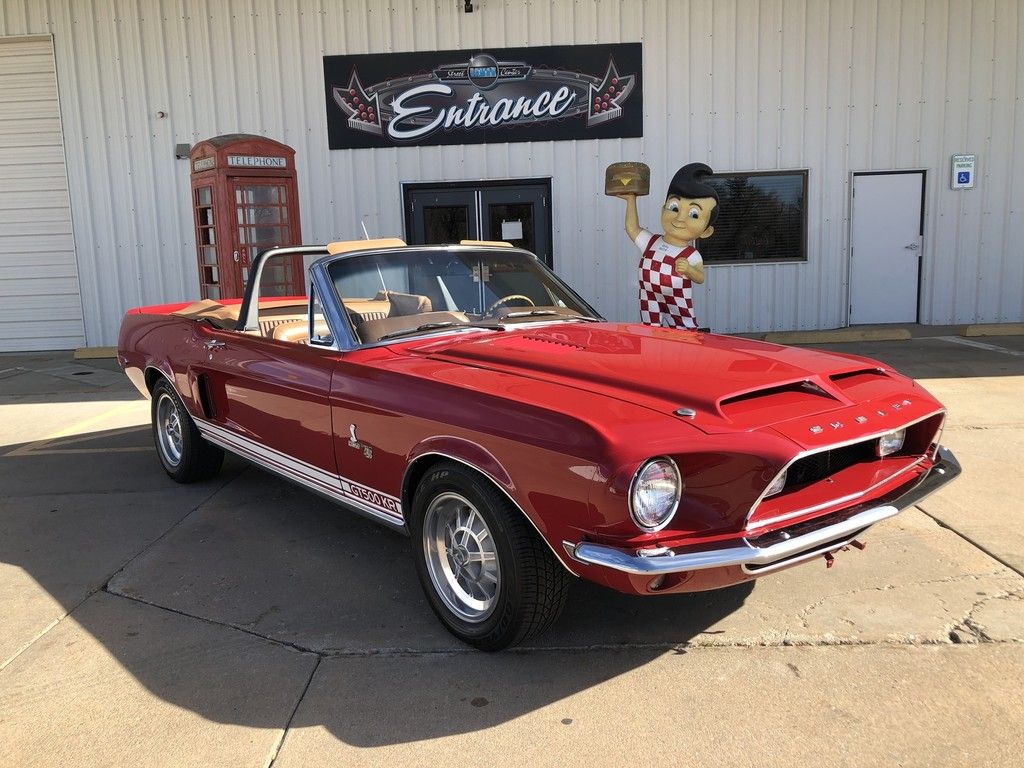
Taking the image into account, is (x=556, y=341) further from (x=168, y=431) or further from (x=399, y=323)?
→ (x=168, y=431)

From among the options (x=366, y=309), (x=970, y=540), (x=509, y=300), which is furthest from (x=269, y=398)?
(x=970, y=540)

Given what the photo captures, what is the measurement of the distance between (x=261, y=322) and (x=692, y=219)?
347 centimetres

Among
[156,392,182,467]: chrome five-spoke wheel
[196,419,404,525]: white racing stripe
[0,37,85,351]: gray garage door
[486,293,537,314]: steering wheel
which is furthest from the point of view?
[0,37,85,351]: gray garage door

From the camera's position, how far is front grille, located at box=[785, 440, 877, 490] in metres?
2.76

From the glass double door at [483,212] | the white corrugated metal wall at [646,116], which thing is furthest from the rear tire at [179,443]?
the white corrugated metal wall at [646,116]

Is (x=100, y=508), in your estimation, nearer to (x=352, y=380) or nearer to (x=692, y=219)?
(x=352, y=380)

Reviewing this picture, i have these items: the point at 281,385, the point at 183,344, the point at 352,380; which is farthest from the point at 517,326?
the point at 183,344

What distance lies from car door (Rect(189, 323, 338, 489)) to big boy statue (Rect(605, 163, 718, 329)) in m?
3.16

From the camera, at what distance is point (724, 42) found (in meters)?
10.9

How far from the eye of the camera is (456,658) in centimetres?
297

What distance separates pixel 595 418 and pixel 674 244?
4.24 metres

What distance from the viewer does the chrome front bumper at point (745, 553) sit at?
241cm

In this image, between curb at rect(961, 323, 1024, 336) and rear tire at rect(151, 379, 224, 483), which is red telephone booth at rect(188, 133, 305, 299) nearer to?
rear tire at rect(151, 379, 224, 483)

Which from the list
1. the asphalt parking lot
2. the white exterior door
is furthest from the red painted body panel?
the white exterior door
